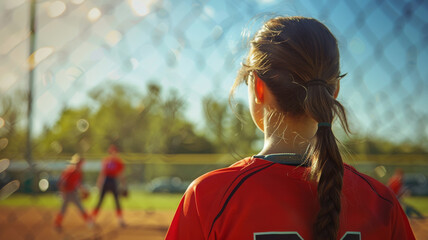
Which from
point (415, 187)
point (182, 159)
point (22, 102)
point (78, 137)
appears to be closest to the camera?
point (22, 102)

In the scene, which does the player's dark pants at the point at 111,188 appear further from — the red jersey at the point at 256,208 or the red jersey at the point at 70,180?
the red jersey at the point at 256,208

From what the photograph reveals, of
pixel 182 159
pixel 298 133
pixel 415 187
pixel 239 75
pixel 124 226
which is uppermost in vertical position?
pixel 239 75

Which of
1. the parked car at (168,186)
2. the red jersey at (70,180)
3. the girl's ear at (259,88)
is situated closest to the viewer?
the girl's ear at (259,88)

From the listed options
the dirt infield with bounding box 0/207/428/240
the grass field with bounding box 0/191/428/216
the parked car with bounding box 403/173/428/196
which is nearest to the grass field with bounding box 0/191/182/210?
the grass field with bounding box 0/191/428/216

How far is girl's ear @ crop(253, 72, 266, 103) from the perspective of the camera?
81 cm

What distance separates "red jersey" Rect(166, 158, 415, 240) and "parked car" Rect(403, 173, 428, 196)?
498 inches

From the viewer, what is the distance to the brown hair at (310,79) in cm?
74

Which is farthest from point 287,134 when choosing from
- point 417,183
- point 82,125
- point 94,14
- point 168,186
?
point 168,186

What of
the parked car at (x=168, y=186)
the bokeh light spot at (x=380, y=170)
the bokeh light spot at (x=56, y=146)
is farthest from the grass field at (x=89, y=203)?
the bokeh light spot at (x=56, y=146)

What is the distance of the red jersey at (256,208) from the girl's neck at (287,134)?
6 cm

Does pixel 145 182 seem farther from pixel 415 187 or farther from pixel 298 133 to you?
pixel 298 133

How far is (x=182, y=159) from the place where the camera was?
14.7 meters

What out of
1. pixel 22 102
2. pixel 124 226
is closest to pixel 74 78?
pixel 22 102

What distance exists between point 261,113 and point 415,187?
→ 13.6 metres
